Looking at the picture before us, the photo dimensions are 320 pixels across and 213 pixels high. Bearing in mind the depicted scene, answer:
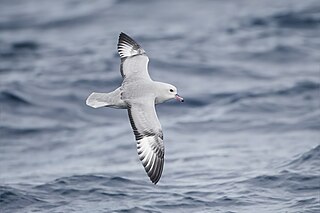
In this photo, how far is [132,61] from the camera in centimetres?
1184

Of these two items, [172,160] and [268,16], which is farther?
[268,16]

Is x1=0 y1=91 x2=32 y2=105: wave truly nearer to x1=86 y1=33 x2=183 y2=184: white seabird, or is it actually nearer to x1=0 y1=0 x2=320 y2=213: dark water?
x1=0 y1=0 x2=320 y2=213: dark water

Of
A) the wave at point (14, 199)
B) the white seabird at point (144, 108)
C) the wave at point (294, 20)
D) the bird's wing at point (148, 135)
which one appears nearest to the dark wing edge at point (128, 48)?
the white seabird at point (144, 108)

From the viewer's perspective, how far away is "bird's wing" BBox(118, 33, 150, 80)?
11.5 m

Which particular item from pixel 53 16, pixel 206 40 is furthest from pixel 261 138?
pixel 53 16

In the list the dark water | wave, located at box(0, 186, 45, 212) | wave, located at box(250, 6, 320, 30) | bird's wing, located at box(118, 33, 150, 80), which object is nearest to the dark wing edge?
bird's wing, located at box(118, 33, 150, 80)

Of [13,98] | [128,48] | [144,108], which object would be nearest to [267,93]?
[13,98]

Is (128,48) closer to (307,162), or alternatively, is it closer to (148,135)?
(148,135)

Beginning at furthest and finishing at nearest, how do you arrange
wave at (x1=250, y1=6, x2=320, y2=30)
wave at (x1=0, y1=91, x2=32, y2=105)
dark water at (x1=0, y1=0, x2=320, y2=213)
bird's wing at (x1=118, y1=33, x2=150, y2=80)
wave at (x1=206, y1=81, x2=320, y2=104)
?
wave at (x1=250, y1=6, x2=320, y2=30) < wave at (x1=0, y1=91, x2=32, y2=105) < wave at (x1=206, y1=81, x2=320, y2=104) < dark water at (x1=0, y1=0, x2=320, y2=213) < bird's wing at (x1=118, y1=33, x2=150, y2=80)

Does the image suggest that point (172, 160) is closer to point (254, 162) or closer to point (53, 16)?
point (254, 162)

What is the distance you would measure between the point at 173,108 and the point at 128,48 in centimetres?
521

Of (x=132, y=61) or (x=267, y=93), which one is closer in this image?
(x=132, y=61)

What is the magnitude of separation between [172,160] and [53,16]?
34.9 feet

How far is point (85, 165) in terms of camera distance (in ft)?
48.4
